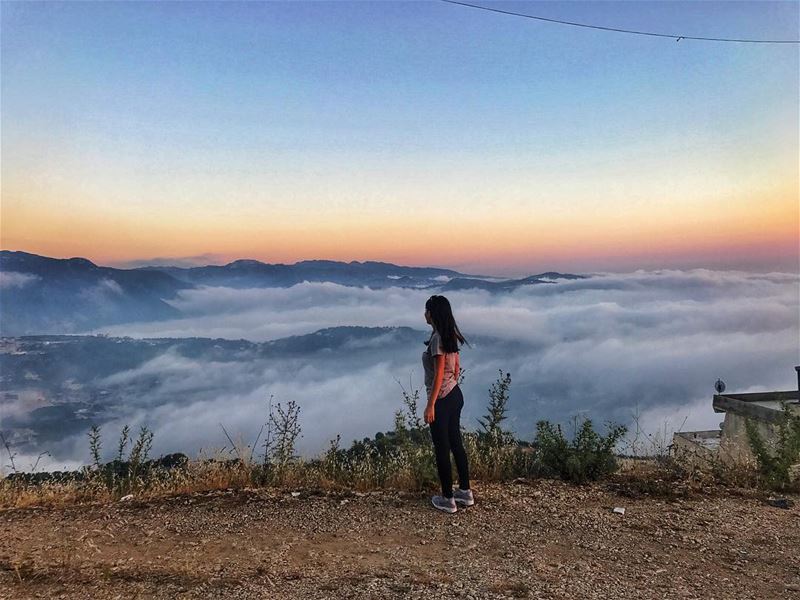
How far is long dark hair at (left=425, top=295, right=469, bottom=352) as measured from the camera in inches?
198

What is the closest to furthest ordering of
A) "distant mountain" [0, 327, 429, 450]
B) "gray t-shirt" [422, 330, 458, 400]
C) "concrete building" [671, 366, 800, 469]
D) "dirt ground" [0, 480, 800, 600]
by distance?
"dirt ground" [0, 480, 800, 600], "gray t-shirt" [422, 330, 458, 400], "concrete building" [671, 366, 800, 469], "distant mountain" [0, 327, 429, 450]

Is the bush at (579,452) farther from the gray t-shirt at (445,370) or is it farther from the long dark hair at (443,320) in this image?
the long dark hair at (443,320)

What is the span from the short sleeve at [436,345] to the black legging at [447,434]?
0.48m

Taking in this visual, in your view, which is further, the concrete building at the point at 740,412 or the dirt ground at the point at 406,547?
the concrete building at the point at 740,412

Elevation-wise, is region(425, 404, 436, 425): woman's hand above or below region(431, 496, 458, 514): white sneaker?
above

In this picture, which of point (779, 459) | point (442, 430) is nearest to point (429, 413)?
point (442, 430)

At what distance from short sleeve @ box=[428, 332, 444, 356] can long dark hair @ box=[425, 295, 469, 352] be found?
0.11ft

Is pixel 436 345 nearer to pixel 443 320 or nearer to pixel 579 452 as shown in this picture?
pixel 443 320

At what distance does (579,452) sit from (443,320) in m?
2.81

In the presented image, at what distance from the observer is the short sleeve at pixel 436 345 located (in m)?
5.01

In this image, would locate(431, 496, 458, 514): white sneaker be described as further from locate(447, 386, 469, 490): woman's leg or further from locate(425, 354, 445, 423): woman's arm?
locate(425, 354, 445, 423): woman's arm

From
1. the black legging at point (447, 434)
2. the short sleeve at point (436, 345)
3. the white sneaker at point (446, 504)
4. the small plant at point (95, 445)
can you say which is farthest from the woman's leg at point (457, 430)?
the small plant at point (95, 445)

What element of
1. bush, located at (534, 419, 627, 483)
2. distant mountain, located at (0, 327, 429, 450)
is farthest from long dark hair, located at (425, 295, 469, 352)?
distant mountain, located at (0, 327, 429, 450)

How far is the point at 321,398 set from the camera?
4038 cm
